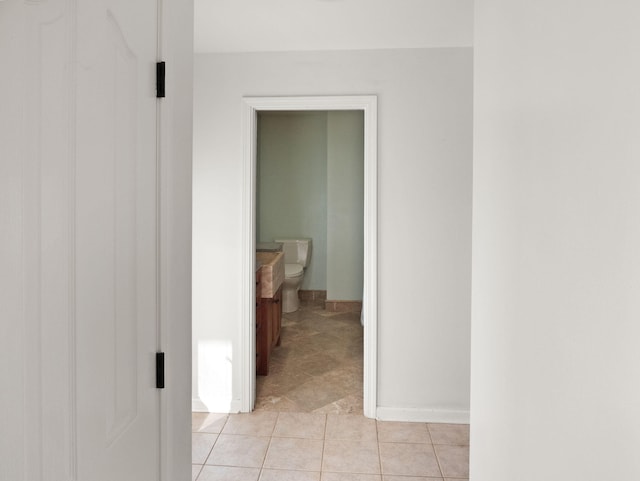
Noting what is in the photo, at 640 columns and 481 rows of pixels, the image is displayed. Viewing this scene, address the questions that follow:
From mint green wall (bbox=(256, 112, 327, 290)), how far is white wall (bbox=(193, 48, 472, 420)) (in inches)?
124

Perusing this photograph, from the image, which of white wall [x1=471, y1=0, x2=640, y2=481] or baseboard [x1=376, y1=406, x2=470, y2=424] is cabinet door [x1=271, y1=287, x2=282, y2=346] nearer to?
baseboard [x1=376, y1=406, x2=470, y2=424]

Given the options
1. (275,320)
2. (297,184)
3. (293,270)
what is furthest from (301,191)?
(275,320)

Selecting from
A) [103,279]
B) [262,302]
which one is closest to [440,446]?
[262,302]

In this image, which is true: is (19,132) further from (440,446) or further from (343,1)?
(440,446)

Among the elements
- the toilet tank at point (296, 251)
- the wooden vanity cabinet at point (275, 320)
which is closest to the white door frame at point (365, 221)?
the wooden vanity cabinet at point (275, 320)

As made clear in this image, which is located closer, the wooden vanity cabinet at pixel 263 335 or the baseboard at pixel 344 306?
the wooden vanity cabinet at pixel 263 335

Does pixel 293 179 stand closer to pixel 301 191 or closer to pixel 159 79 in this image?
pixel 301 191

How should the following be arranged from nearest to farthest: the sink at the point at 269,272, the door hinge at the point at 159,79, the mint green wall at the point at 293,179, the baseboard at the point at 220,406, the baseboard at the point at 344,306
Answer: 1. the door hinge at the point at 159,79
2. the baseboard at the point at 220,406
3. the sink at the point at 269,272
4. the baseboard at the point at 344,306
5. the mint green wall at the point at 293,179

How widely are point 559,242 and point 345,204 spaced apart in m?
4.76

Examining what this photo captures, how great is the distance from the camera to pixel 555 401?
1059mm

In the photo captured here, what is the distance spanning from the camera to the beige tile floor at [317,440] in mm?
2471

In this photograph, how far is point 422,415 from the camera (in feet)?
10.1

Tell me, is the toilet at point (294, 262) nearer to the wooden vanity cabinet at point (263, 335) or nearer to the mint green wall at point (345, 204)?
the mint green wall at point (345, 204)

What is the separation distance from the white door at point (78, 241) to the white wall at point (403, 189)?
207 cm
